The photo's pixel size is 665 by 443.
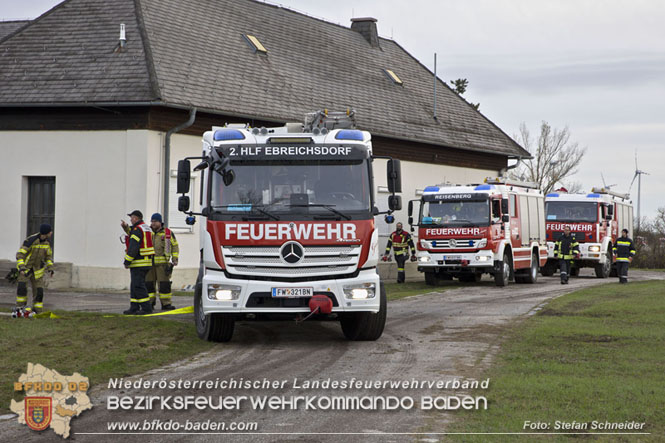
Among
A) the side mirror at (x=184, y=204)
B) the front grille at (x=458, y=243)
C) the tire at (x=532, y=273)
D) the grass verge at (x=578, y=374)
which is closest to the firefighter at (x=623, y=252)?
the tire at (x=532, y=273)

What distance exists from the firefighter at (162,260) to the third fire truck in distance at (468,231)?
10176mm

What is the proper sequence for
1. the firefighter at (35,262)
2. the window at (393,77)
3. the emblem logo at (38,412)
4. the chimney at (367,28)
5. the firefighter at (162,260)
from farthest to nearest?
1. the chimney at (367,28)
2. the window at (393,77)
3. the firefighter at (162,260)
4. the firefighter at (35,262)
5. the emblem logo at (38,412)

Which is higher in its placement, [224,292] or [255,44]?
[255,44]

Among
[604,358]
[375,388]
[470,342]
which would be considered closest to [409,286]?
[470,342]

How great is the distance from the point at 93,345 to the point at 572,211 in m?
23.1

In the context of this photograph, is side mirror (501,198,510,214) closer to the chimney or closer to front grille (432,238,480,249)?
front grille (432,238,480,249)

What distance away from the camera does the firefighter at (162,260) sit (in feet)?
53.6

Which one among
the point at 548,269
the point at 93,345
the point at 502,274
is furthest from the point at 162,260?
the point at 548,269

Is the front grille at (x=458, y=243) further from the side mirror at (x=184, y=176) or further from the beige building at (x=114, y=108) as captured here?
the side mirror at (x=184, y=176)

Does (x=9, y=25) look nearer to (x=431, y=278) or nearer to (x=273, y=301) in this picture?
(x=431, y=278)

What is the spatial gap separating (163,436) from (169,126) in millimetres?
17077

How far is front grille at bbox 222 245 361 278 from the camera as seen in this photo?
11.4 m

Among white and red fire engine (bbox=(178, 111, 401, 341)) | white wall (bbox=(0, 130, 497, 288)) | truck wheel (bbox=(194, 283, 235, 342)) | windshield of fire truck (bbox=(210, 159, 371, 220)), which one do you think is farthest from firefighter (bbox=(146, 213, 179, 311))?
white wall (bbox=(0, 130, 497, 288))

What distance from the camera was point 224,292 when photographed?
37.6 feet
